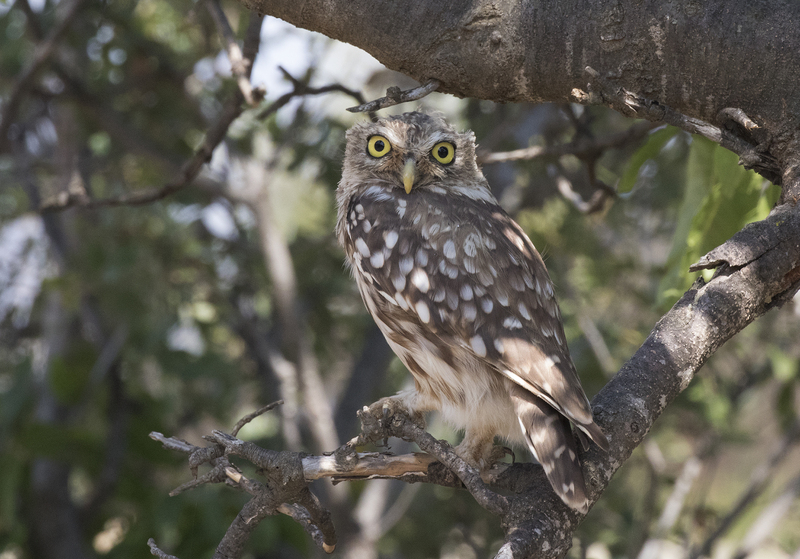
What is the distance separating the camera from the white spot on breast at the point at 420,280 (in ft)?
7.62

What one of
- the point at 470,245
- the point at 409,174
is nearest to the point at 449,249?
the point at 470,245

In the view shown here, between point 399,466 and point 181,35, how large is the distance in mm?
4915

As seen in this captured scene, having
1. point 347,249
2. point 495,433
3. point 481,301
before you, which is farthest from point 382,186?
point 495,433

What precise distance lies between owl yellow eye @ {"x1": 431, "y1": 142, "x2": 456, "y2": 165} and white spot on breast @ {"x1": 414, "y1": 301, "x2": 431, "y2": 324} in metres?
0.80

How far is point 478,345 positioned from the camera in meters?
2.21

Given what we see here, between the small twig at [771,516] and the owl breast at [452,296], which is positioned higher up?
the owl breast at [452,296]

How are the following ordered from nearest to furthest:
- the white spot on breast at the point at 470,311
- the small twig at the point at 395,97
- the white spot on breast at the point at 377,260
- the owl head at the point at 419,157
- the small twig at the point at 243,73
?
the small twig at the point at 395,97, the white spot on breast at the point at 470,311, the white spot on breast at the point at 377,260, the small twig at the point at 243,73, the owl head at the point at 419,157

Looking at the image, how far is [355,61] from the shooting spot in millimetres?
5789

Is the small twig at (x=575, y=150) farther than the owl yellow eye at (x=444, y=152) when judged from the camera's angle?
Yes

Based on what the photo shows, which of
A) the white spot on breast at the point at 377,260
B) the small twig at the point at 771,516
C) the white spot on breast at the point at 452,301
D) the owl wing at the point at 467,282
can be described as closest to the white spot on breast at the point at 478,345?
A: the owl wing at the point at 467,282

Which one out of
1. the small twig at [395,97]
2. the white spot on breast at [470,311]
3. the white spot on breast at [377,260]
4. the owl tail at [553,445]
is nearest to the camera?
the owl tail at [553,445]

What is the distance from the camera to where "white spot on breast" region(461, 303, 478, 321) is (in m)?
2.25

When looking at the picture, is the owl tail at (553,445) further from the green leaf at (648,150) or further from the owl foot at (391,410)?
the green leaf at (648,150)

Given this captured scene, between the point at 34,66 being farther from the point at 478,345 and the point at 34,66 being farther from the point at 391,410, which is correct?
the point at 478,345
